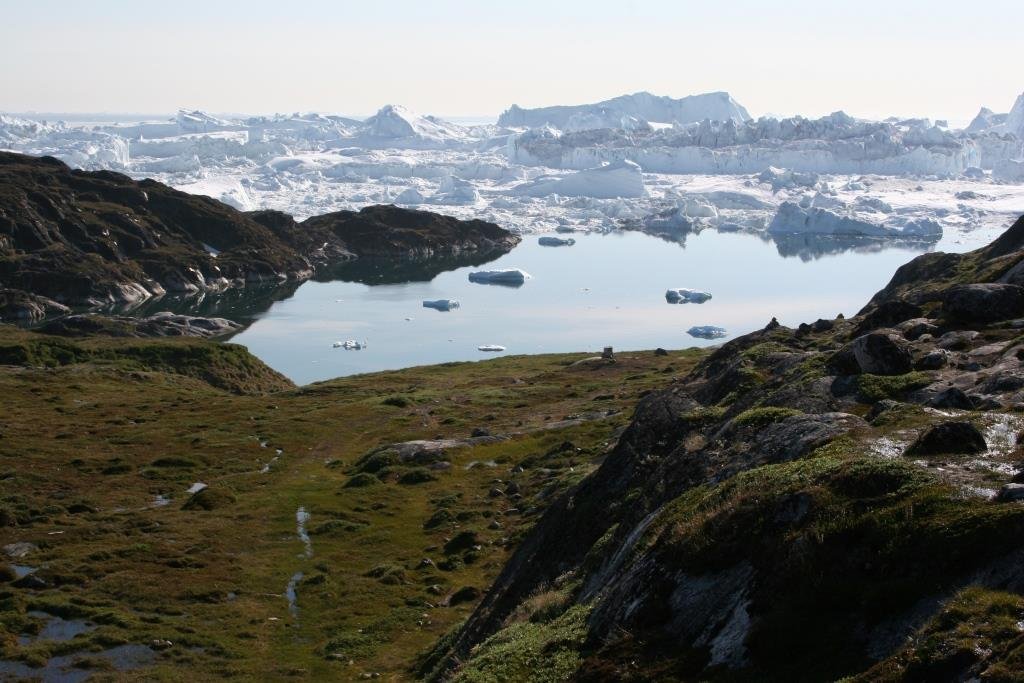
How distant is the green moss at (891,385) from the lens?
59.1 feet

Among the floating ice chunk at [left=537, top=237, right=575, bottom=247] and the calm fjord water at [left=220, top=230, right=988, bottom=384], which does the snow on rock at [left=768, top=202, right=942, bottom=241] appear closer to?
the calm fjord water at [left=220, top=230, right=988, bottom=384]

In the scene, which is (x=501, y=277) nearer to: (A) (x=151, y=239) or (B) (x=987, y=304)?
(A) (x=151, y=239)

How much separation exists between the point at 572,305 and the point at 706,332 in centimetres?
2514

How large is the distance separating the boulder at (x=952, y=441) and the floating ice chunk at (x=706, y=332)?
275ft

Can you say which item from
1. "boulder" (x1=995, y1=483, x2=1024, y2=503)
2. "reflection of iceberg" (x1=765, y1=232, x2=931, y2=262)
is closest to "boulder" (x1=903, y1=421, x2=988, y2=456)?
"boulder" (x1=995, y1=483, x2=1024, y2=503)

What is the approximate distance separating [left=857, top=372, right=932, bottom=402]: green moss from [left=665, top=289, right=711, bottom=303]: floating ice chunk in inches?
3926

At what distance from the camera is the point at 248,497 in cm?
3981

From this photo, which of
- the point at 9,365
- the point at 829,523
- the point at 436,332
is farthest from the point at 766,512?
the point at 436,332

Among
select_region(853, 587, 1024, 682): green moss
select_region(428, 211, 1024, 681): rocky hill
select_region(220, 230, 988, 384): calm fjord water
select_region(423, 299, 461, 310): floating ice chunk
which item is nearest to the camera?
select_region(853, 587, 1024, 682): green moss

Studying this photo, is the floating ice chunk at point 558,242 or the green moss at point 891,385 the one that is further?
the floating ice chunk at point 558,242

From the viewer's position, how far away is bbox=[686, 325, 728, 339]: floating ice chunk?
96.7 meters

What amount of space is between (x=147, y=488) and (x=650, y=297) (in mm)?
88490

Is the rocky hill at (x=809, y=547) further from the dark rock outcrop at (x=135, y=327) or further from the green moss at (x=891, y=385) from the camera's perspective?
the dark rock outcrop at (x=135, y=327)

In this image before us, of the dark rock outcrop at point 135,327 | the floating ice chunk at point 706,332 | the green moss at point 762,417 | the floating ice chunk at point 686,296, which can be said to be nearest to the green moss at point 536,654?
the green moss at point 762,417
